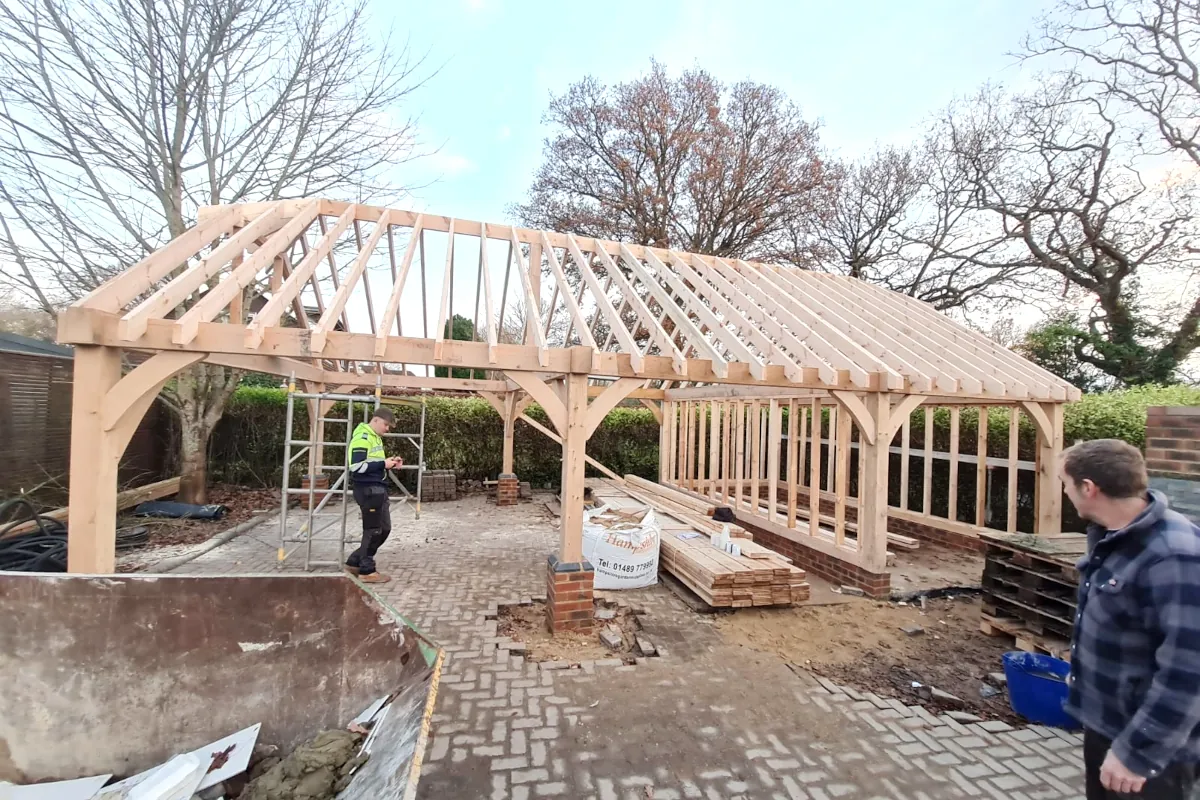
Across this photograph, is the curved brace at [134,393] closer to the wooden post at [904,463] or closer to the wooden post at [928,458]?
the wooden post at [904,463]

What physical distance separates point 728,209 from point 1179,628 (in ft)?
53.4

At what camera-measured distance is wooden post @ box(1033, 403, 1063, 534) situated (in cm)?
711

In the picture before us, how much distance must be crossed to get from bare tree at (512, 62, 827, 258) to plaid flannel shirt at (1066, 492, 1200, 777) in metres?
15.7

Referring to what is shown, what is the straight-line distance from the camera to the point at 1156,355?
1370 centimetres

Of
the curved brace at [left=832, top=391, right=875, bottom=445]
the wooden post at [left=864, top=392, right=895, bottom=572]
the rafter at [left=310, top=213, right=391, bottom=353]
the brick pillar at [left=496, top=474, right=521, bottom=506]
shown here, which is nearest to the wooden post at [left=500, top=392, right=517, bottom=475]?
the brick pillar at [left=496, top=474, right=521, bottom=506]

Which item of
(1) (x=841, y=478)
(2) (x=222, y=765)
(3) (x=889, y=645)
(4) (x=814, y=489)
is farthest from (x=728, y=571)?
(2) (x=222, y=765)

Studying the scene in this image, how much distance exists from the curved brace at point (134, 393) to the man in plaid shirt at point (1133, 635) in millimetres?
5686

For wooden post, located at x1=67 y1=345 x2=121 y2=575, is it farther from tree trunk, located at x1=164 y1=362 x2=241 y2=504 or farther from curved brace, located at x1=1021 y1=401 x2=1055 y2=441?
curved brace, located at x1=1021 y1=401 x2=1055 y2=441

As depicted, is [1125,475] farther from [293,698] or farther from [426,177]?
[426,177]

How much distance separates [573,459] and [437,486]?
828cm

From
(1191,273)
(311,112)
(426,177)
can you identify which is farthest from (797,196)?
(311,112)

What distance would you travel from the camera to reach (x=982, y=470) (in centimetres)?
819

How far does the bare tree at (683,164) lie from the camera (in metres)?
16.3

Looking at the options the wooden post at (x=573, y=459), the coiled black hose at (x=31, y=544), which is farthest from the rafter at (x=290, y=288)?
the coiled black hose at (x=31, y=544)
